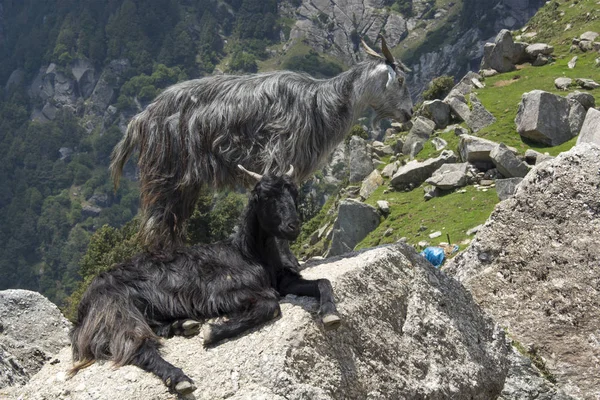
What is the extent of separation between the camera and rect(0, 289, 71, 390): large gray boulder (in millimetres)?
8062

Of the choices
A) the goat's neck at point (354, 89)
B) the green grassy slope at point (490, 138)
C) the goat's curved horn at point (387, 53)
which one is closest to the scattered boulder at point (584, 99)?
the green grassy slope at point (490, 138)

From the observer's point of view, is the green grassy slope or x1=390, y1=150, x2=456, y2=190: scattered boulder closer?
the green grassy slope

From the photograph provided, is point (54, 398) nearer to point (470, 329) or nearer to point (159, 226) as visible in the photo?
point (159, 226)

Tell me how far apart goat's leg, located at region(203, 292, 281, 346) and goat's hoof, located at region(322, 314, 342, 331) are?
0.47 metres

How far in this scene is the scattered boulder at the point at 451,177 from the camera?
826 inches

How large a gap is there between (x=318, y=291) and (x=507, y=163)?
13.8 m

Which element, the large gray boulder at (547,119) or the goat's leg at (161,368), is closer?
the goat's leg at (161,368)

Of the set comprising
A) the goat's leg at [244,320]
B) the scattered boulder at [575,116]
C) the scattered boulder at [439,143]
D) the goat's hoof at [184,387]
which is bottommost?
the scattered boulder at [439,143]

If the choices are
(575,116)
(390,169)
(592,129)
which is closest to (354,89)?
(592,129)

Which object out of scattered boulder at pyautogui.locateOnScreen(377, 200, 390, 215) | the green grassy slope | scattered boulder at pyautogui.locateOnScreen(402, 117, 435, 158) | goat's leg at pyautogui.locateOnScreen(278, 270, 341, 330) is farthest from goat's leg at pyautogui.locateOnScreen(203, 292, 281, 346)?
scattered boulder at pyautogui.locateOnScreen(402, 117, 435, 158)

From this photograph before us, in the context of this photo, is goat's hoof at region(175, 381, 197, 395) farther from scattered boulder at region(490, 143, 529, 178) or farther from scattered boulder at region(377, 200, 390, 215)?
scattered boulder at region(377, 200, 390, 215)

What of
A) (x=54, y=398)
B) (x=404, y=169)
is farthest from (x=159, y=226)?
(x=404, y=169)

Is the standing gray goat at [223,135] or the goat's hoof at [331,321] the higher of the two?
the standing gray goat at [223,135]

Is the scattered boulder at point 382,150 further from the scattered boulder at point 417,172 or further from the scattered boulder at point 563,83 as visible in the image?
the scattered boulder at point 563,83
